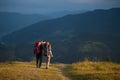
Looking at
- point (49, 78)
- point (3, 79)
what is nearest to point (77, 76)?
point (49, 78)

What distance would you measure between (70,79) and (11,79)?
4.31m

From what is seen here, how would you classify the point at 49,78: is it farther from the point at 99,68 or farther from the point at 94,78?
the point at 99,68

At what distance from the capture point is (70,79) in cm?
2048

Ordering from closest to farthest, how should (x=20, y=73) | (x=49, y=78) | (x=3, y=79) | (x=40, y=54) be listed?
(x=3, y=79), (x=49, y=78), (x=20, y=73), (x=40, y=54)

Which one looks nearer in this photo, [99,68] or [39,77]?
[39,77]

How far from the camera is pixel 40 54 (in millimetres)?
26016

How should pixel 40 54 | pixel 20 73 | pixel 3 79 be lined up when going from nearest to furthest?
pixel 3 79 < pixel 20 73 < pixel 40 54

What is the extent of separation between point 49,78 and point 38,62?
24.4ft

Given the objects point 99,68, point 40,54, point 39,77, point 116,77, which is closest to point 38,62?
point 40,54

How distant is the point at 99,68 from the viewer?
2603 cm

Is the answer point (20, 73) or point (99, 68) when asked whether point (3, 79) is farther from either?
point (99, 68)

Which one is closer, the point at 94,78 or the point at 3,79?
the point at 3,79

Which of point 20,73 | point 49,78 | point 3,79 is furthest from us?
point 20,73

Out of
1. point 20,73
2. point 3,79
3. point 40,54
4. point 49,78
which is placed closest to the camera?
point 3,79
